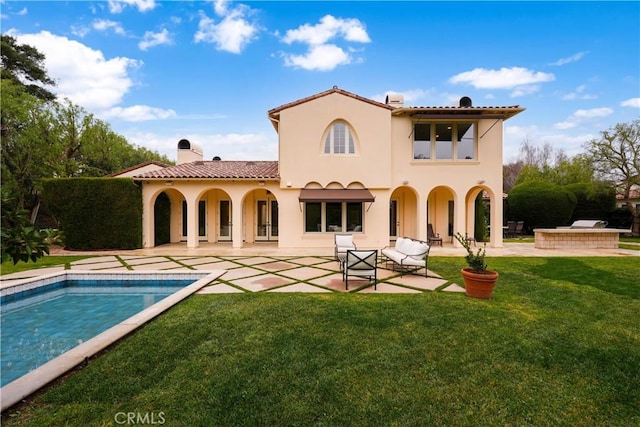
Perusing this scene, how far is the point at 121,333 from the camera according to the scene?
6.28 metres

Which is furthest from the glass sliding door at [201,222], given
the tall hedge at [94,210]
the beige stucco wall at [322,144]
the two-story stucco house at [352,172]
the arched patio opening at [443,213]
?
the arched patio opening at [443,213]

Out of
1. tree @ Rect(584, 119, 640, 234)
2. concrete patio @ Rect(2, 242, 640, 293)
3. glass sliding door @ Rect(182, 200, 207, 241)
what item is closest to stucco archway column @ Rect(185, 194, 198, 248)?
concrete patio @ Rect(2, 242, 640, 293)

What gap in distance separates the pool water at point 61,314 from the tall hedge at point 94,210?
326 inches

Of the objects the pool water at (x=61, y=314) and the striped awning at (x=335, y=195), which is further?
the striped awning at (x=335, y=195)

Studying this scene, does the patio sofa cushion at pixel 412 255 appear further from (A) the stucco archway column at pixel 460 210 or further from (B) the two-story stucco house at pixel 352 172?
(A) the stucco archway column at pixel 460 210

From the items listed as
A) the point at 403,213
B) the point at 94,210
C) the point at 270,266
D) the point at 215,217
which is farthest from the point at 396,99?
the point at 94,210

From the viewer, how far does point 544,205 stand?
30.7m

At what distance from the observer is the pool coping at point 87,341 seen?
431cm

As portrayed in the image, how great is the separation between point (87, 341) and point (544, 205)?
39359mm

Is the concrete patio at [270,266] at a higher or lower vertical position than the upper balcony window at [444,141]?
lower

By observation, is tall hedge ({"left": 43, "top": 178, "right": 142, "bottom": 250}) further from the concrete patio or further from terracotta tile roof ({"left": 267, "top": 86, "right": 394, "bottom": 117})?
terracotta tile roof ({"left": 267, "top": 86, "right": 394, "bottom": 117})

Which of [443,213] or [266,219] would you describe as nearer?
[443,213]

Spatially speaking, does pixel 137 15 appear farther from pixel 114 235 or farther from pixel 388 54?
pixel 388 54

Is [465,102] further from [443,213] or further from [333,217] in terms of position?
[333,217]
